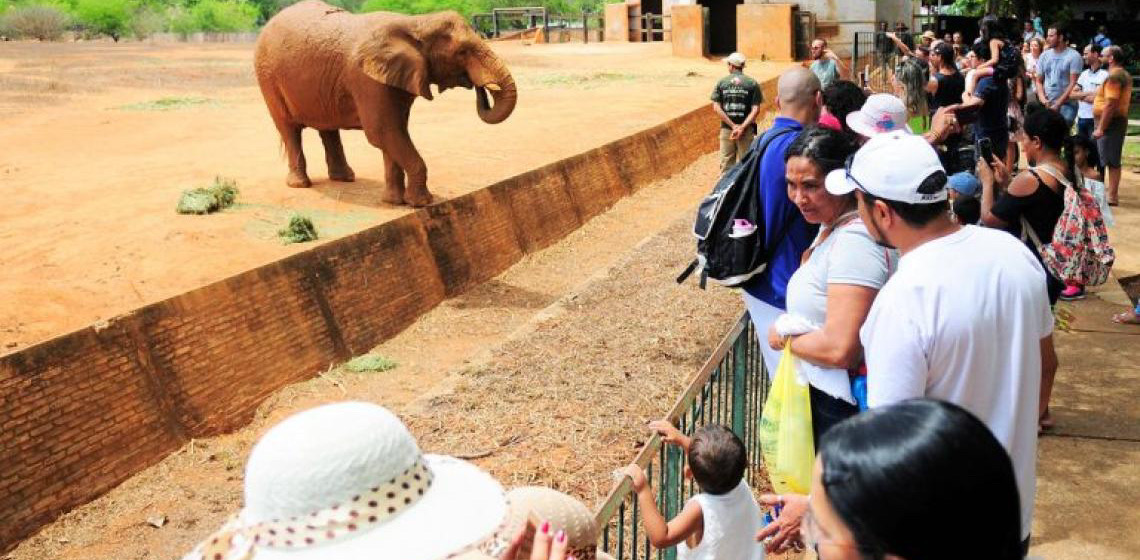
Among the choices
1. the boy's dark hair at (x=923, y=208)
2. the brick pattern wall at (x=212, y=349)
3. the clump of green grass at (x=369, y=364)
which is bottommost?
the clump of green grass at (x=369, y=364)

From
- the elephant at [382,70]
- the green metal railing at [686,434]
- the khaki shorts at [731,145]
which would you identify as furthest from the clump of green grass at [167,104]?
the green metal railing at [686,434]

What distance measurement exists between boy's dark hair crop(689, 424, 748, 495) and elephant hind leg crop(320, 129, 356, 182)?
9316 millimetres

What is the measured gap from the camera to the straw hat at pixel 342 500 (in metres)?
1.65

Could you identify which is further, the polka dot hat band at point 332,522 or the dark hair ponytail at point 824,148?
the dark hair ponytail at point 824,148

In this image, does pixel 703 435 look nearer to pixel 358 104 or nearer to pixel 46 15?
pixel 358 104

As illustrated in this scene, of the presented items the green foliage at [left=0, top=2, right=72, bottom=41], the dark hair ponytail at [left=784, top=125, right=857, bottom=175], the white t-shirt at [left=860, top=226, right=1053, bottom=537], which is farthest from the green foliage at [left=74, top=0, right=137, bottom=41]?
the white t-shirt at [left=860, top=226, right=1053, bottom=537]

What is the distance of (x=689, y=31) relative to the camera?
1228 inches

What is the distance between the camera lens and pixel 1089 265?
5867 millimetres

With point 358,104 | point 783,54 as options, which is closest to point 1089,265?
point 358,104

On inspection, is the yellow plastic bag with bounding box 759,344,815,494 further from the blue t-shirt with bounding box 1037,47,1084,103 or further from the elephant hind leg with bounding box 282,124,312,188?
the blue t-shirt with bounding box 1037,47,1084,103

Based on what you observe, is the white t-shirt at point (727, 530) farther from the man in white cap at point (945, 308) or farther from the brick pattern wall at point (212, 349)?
the brick pattern wall at point (212, 349)

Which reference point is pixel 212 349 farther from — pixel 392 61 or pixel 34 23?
pixel 34 23

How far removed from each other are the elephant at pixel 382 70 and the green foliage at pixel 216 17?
43.4m

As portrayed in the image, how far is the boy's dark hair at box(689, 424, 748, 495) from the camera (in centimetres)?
352
